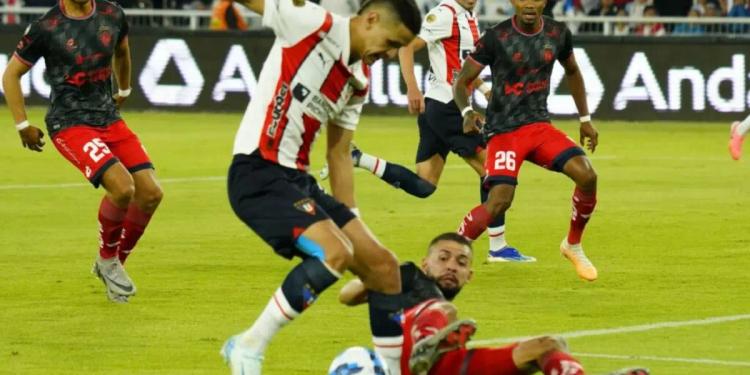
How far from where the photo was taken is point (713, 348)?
9.77 meters

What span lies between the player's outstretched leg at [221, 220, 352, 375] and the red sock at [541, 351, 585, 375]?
3.54 feet

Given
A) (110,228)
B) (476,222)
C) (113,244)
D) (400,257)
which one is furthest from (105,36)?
(400,257)

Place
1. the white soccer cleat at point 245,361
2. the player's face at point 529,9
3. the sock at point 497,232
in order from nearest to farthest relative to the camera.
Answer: the white soccer cleat at point 245,361 → the player's face at point 529,9 → the sock at point 497,232

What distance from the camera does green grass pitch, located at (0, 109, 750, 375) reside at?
9.80m

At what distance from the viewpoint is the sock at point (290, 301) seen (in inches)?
316

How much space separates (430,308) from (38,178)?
13.0 meters

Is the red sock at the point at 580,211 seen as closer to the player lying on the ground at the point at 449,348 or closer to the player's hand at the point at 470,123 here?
the player's hand at the point at 470,123

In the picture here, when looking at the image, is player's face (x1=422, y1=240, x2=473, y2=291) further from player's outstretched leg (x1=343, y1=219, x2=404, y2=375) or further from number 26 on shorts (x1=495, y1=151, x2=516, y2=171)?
number 26 on shorts (x1=495, y1=151, x2=516, y2=171)

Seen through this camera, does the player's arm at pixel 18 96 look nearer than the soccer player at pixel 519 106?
Yes

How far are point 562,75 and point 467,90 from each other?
1356 cm

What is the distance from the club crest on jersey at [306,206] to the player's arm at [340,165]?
70cm

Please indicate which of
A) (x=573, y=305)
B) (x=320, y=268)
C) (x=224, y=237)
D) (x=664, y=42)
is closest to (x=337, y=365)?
(x=320, y=268)

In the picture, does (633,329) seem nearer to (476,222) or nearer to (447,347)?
(476,222)

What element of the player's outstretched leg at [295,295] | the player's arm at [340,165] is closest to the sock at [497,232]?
the player's arm at [340,165]
